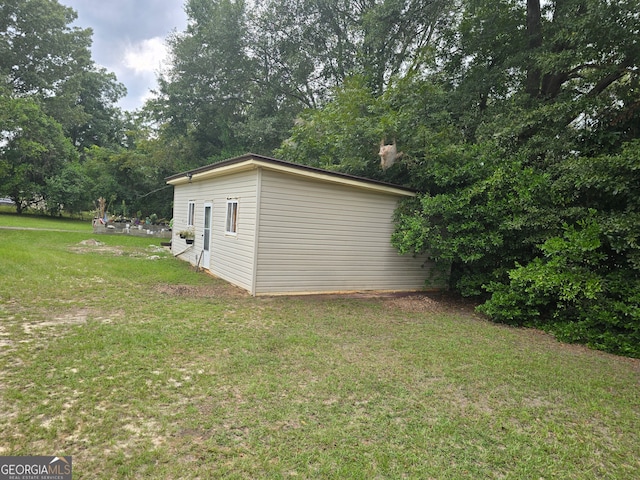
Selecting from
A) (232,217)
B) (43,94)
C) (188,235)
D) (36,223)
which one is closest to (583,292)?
(232,217)

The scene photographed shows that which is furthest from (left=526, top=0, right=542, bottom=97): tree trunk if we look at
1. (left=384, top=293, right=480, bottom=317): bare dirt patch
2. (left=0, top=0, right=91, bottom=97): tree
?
(left=0, top=0, right=91, bottom=97): tree

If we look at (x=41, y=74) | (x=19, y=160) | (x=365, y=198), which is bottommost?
(x=365, y=198)

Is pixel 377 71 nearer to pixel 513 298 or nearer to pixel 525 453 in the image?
pixel 513 298

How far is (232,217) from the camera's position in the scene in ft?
25.0

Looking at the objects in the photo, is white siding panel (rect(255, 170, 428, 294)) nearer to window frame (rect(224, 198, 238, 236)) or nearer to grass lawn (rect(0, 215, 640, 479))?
window frame (rect(224, 198, 238, 236))

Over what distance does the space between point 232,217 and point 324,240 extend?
215 centimetres

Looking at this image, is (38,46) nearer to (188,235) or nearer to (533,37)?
(188,235)

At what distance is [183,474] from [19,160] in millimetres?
27537

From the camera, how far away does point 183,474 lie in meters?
1.90

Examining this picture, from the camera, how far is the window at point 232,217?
24.3 ft

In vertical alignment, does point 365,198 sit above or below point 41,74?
below

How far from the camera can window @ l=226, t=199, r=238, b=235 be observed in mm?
7402

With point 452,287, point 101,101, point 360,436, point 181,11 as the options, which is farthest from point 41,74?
point 360,436

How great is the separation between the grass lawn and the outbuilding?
1.54m
